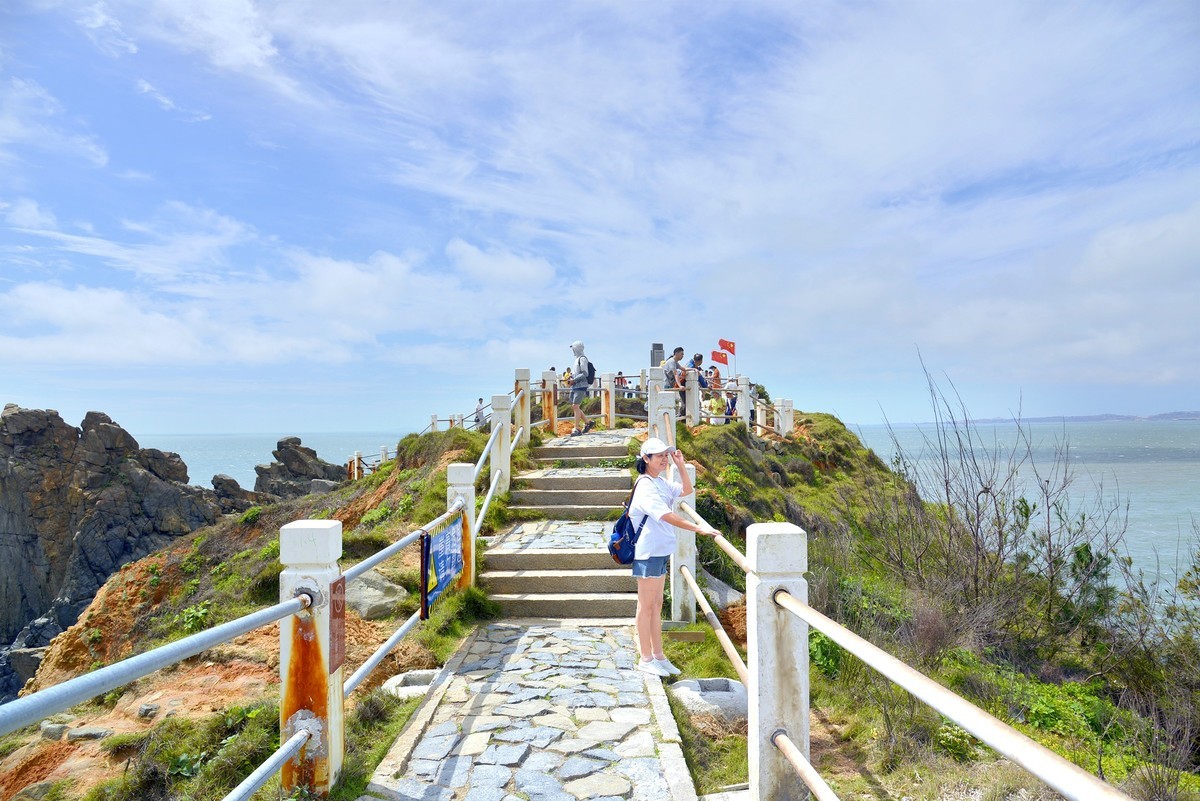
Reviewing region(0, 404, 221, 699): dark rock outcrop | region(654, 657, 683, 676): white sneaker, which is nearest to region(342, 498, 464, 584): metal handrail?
region(654, 657, 683, 676): white sneaker

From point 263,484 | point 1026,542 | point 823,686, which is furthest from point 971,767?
point 263,484

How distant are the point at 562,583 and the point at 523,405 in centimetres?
601

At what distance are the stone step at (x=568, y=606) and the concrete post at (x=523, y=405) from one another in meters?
5.55

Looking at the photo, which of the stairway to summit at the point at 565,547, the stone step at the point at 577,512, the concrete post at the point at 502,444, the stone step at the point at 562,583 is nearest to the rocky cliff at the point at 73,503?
the stairway to summit at the point at 565,547

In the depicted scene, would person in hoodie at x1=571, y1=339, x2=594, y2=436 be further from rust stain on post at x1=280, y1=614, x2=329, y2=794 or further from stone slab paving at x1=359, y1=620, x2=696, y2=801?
rust stain on post at x1=280, y1=614, x2=329, y2=794

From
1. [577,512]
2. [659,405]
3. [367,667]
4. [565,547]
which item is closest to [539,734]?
[367,667]

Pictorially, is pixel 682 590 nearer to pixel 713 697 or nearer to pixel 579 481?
pixel 713 697

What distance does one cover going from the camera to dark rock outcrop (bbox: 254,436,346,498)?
38.2 metres

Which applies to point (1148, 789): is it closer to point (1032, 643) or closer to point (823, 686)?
point (823, 686)

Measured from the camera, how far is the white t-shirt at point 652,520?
5441 millimetres

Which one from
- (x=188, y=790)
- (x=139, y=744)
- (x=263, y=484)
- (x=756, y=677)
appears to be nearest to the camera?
(x=756, y=677)

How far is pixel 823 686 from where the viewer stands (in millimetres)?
6039

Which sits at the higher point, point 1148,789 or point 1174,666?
point 1148,789

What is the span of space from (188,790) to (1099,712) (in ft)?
26.7
